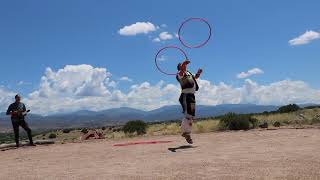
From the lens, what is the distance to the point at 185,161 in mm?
13383

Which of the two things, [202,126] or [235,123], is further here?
[202,126]

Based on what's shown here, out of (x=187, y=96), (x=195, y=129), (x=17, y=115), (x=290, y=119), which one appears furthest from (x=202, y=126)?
(x=290, y=119)

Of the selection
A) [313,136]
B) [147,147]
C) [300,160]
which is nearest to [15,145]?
[147,147]

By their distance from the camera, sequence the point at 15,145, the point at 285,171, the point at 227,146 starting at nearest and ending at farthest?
1. the point at 285,171
2. the point at 227,146
3. the point at 15,145

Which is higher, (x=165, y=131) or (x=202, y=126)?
(x=202, y=126)

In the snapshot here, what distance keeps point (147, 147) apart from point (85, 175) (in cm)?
563

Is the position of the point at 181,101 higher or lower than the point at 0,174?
higher

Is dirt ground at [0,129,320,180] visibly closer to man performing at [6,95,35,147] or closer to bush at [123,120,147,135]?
man performing at [6,95,35,147]

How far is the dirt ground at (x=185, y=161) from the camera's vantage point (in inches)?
454

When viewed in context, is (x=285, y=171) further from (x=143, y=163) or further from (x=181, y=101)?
(x=181, y=101)

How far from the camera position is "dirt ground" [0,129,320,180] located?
11.5 m

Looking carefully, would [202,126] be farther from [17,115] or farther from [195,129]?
[17,115]

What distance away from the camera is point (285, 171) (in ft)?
36.9

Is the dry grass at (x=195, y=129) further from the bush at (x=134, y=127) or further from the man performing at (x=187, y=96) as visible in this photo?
the man performing at (x=187, y=96)
